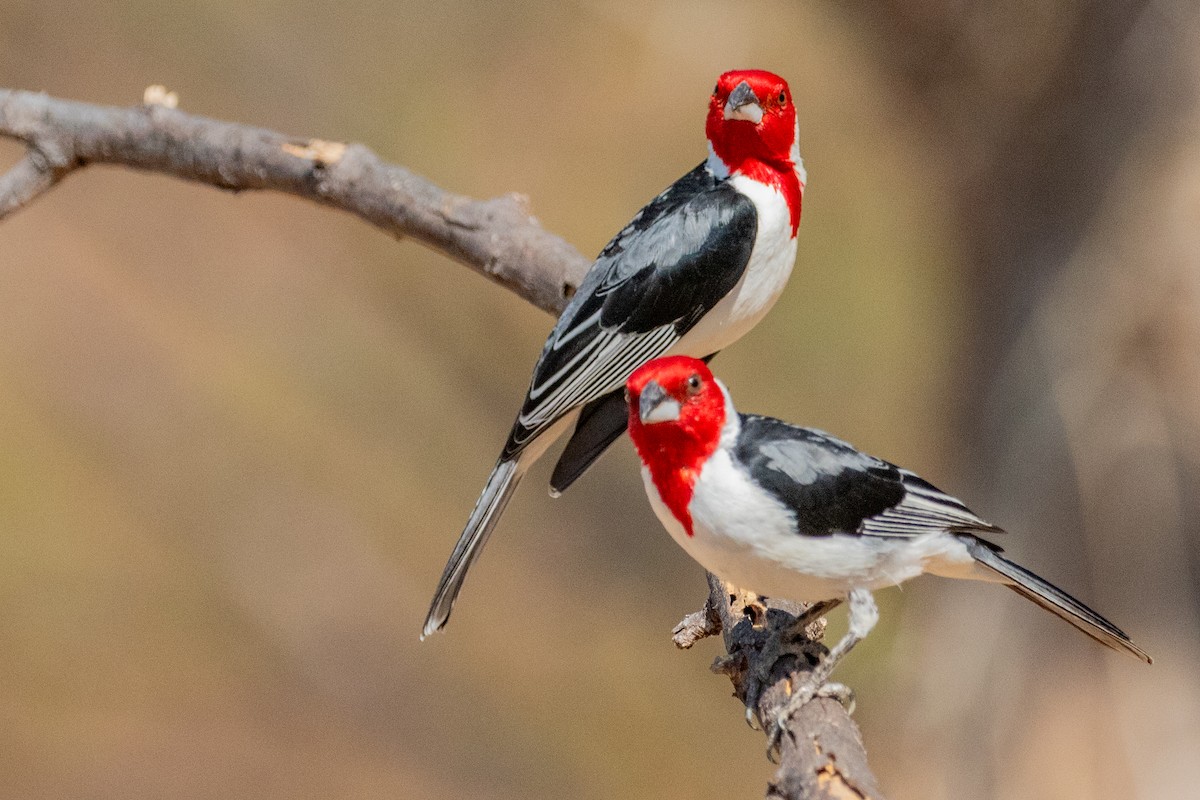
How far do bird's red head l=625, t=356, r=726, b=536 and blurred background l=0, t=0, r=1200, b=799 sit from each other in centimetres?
303

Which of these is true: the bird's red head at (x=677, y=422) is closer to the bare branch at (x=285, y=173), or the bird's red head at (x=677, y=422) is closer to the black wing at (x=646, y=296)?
the black wing at (x=646, y=296)

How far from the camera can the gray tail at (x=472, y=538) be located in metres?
2.88

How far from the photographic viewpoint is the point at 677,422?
6.70ft

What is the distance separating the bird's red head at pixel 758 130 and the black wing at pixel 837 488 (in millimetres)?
844

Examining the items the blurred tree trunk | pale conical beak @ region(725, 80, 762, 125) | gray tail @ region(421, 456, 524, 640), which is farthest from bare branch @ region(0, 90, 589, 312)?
the blurred tree trunk

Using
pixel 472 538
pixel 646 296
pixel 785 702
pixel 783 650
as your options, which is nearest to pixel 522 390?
pixel 472 538

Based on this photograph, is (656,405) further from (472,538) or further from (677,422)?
(472,538)

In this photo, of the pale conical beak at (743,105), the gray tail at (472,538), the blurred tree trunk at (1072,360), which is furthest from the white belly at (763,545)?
the blurred tree trunk at (1072,360)

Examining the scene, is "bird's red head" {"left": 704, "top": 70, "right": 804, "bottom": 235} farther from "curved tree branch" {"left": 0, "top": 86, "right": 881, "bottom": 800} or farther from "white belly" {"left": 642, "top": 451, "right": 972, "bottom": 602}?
"white belly" {"left": 642, "top": 451, "right": 972, "bottom": 602}

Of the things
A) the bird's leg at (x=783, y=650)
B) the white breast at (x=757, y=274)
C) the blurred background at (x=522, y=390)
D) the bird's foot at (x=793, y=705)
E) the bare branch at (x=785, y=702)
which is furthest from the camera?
the blurred background at (x=522, y=390)

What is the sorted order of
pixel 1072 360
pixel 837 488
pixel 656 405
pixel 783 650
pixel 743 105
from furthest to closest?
pixel 1072 360 → pixel 743 105 → pixel 783 650 → pixel 837 488 → pixel 656 405

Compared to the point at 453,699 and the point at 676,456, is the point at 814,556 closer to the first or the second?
the point at 676,456

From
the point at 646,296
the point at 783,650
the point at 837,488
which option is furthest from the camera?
the point at 646,296

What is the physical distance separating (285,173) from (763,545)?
2.22m
